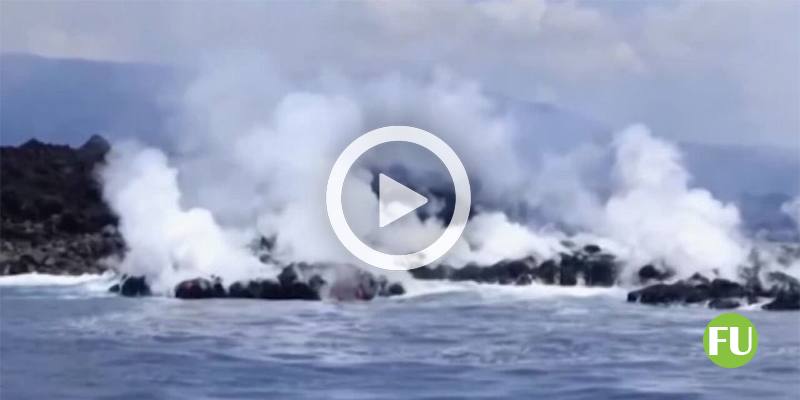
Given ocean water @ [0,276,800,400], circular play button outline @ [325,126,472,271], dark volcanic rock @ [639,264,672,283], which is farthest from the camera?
dark volcanic rock @ [639,264,672,283]

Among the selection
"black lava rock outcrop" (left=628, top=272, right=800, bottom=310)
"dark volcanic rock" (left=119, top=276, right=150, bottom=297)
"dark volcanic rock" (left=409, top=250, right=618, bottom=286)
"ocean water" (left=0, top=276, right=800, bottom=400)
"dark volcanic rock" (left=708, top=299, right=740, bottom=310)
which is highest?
"dark volcanic rock" (left=409, top=250, right=618, bottom=286)

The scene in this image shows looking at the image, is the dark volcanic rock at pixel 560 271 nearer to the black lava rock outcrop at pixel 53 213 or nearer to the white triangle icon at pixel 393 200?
the white triangle icon at pixel 393 200

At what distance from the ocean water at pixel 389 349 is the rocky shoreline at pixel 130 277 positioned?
0.20 ft

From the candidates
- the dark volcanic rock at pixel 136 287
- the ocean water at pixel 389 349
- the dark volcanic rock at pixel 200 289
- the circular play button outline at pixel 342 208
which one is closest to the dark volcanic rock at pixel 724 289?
the ocean water at pixel 389 349

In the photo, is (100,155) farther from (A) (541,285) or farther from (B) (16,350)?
(A) (541,285)

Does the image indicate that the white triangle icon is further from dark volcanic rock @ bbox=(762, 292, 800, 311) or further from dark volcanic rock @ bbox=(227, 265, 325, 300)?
dark volcanic rock @ bbox=(762, 292, 800, 311)

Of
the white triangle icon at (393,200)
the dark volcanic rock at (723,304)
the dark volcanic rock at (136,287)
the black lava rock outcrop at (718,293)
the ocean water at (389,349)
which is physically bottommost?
the ocean water at (389,349)

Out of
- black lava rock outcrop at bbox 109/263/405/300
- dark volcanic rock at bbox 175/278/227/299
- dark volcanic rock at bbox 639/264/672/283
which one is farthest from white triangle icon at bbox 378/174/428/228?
dark volcanic rock at bbox 639/264/672/283

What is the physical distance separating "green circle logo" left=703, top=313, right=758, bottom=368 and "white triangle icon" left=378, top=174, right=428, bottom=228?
133cm

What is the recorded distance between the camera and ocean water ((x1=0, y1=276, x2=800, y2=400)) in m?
3.86

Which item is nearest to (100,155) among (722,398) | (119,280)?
(119,280)

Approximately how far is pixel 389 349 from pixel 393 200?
0.63 meters

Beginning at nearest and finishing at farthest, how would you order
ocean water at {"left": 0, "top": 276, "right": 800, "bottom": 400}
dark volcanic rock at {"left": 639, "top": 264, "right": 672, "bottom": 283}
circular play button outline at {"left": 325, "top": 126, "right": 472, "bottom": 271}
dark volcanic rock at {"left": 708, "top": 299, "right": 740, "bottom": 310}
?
ocean water at {"left": 0, "top": 276, "right": 800, "bottom": 400} < circular play button outline at {"left": 325, "top": 126, "right": 472, "bottom": 271} < dark volcanic rock at {"left": 708, "top": 299, "right": 740, "bottom": 310} < dark volcanic rock at {"left": 639, "top": 264, "right": 672, "bottom": 283}

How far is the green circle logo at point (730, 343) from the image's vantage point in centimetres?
392
